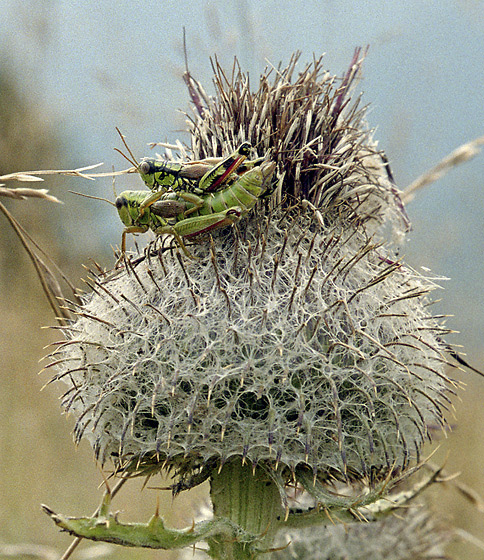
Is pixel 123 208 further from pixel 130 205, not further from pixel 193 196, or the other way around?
pixel 193 196

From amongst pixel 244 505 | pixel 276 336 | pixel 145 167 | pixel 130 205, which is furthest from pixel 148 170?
pixel 244 505

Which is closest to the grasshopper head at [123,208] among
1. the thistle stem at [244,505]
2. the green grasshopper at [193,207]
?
the green grasshopper at [193,207]

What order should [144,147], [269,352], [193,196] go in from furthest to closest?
[144,147]
[193,196]
[269,352]

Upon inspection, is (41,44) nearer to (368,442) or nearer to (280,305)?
(280,305)

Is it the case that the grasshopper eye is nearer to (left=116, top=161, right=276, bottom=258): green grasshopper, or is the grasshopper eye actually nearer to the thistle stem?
(left=116, top=161, right=276, bottom=258): green grasshopper

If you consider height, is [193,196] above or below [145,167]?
below

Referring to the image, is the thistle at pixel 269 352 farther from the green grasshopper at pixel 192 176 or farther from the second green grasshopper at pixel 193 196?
the green grasshopper at pixel 192 176
